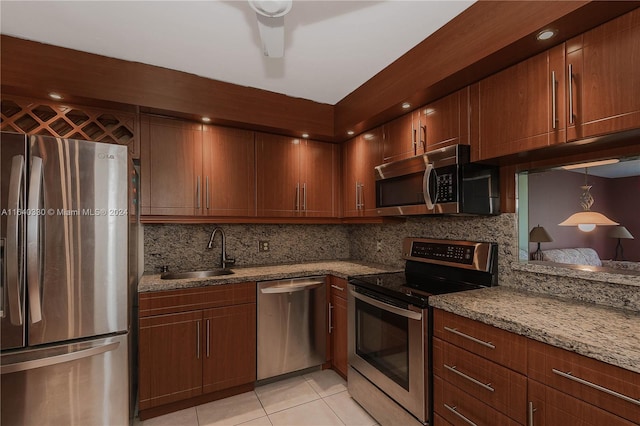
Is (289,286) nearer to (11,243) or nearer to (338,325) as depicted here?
(338,325)

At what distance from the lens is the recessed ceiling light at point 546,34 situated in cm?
137

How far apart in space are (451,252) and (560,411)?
1186 mm

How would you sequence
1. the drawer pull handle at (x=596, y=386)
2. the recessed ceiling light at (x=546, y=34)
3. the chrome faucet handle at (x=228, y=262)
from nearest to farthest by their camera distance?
the drawer pull handle at (x=596, y=386) < the recessed ceiling light at (x=546, y=34) < the chrome faucet handle at (x=228, y=262)

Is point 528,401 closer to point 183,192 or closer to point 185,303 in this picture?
point 185,303

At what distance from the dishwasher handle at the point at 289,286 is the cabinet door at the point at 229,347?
0.16m

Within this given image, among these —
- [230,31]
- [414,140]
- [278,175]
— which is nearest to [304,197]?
[278,175]

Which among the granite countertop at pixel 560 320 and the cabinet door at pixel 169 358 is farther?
the cabinet door at pixel 169 358

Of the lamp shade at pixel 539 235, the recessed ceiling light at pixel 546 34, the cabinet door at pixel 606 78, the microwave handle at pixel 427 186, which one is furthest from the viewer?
the microwave handle at pixel 427 186

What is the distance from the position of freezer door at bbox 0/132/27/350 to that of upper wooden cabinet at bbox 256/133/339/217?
156cm

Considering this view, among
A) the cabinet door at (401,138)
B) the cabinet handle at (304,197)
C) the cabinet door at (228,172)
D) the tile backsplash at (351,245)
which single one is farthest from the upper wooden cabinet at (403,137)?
the cabinet door at (228,172)

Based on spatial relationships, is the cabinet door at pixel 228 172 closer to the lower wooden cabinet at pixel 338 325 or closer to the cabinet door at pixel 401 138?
the lower wooden cabinet at pixel 338 325

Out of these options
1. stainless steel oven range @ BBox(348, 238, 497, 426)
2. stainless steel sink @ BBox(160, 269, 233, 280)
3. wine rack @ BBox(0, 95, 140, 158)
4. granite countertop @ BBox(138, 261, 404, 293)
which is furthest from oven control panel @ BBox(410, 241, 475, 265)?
wine rack @ BBox(0, 95, 140, 158)

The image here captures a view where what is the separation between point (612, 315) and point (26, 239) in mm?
2865

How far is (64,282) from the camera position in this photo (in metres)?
1.66
